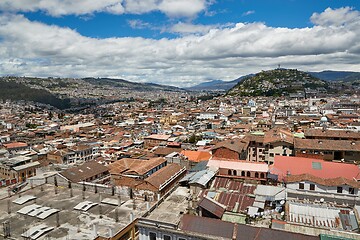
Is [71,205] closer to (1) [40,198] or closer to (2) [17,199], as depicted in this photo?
(1) [40,198]

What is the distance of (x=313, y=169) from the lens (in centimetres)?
3150

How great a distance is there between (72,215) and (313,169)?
83.6ft

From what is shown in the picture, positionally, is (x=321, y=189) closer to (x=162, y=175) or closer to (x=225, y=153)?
(x=162, y=175)

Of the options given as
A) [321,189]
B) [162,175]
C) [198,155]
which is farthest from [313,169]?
[198,155]

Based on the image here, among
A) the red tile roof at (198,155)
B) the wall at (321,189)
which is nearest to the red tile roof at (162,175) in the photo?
the red tile roof at (198,155)

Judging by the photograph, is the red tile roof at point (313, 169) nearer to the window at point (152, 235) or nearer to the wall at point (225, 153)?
the wall at point (225, 153)

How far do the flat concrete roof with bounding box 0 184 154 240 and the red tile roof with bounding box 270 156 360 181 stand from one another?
15868mm

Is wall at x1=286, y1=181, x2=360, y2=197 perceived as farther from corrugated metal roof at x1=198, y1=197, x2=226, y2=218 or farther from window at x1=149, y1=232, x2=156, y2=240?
window at x1=149, y1=232, x2=156, y2=240

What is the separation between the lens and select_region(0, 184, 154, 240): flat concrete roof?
21.8 metres

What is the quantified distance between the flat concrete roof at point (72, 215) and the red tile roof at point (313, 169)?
625 inches

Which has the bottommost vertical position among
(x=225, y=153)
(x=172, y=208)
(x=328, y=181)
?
(x=172, y=208)

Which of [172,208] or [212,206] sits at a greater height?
[212,206]

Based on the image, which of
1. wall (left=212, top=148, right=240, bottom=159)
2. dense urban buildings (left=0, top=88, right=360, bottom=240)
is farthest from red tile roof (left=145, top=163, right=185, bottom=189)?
wall (left=212, top=148, right=240, bottom=159)

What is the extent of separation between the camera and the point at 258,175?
32438 millimetres
